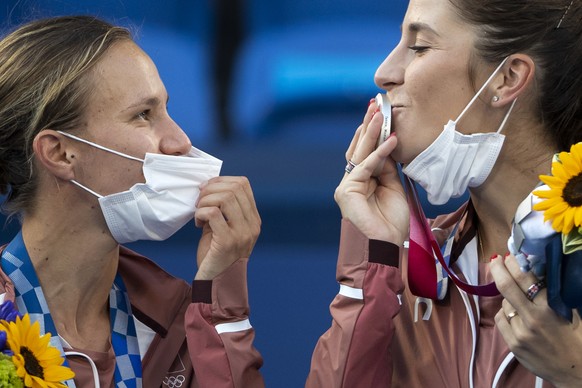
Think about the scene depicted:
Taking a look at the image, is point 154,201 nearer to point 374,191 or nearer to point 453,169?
point 374,191

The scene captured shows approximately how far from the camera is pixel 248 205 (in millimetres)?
2768

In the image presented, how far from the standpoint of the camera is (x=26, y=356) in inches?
88.7

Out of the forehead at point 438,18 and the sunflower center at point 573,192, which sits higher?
the forehead at point 438,18

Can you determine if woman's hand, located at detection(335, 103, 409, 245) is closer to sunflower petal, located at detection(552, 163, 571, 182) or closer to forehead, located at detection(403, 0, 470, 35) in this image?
forehead, located at detection(403, 0, 470, 35)

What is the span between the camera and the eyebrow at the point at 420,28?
101 inches

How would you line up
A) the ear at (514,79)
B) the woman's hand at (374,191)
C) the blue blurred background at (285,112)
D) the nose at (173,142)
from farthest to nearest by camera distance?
the blue blurred background at (285,112), the nose at (173,142), the woman's hand at (374,191), the ear at (514,79)

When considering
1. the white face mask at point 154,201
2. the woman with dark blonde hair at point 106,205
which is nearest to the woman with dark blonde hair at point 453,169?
the woman with dark blonde hair at point 106,205

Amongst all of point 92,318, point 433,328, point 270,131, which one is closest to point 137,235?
point 92,318

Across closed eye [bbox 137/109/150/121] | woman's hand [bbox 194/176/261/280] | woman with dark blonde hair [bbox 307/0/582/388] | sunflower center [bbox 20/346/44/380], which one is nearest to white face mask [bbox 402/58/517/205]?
woman with dark blonde hair [bbox 307/0/582/388]

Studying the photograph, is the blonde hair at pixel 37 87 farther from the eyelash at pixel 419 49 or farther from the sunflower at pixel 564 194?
the sunflower at pixel 564 194

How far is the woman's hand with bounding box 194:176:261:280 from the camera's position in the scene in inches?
106

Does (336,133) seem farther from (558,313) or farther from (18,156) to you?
(558,313)

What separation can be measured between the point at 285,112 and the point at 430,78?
3.45 feet

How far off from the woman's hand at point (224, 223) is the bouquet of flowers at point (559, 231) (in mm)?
798
